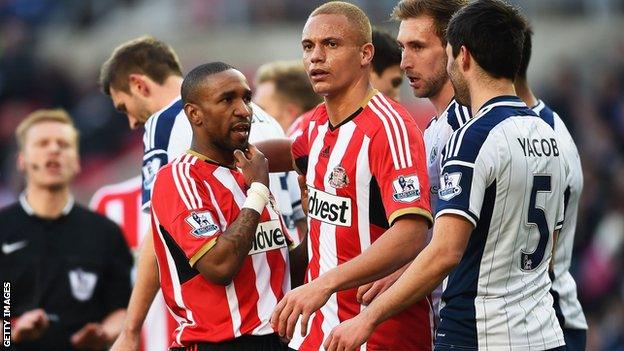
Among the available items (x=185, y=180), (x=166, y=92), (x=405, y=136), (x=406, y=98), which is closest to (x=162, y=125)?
(x=166, y=92)

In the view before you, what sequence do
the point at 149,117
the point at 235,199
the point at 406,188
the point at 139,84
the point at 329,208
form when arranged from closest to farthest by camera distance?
the point at 406,188
the point at 329,208
the point at 235,199
the point at 149,117
the point at 139,84

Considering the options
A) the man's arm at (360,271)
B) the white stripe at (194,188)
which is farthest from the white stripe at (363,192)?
the white stripe at (194,188)

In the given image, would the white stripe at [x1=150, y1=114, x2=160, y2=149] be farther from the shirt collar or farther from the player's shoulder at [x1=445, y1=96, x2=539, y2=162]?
the shirt collar

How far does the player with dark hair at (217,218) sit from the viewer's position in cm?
515

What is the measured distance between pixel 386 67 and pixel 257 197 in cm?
179

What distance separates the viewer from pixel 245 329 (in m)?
5.23

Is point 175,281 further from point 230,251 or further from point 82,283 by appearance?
point 82,283

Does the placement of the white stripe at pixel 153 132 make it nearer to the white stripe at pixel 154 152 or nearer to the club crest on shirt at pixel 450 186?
the white stripe at pixel 154 152

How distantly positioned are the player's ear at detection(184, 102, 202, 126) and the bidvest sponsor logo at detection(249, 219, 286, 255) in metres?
0.55

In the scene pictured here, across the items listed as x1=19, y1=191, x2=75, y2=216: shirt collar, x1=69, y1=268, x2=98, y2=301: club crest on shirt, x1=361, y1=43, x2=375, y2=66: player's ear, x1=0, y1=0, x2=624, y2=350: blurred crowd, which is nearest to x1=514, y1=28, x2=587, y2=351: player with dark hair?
x1=361, y1=43, x2=375, y2=66: player's ear

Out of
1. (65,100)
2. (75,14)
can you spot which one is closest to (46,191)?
(65,100)

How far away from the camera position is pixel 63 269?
8148 millimetres

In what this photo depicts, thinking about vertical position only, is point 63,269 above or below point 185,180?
below

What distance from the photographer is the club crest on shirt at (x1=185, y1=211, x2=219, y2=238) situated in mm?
5047
